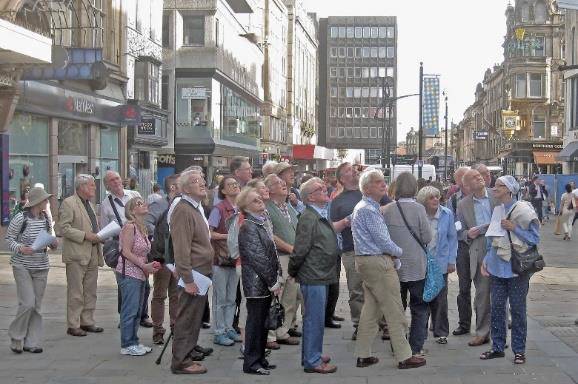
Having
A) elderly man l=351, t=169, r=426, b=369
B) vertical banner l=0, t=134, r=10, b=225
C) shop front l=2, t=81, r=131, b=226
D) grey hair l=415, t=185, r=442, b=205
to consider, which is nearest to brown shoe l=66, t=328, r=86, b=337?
elderly man l=351, t=169, r=426, b=369

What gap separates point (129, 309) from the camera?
8.44 meters

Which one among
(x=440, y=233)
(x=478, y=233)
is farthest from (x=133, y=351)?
(x=478, y=233)

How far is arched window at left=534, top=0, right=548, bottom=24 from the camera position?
245 ft

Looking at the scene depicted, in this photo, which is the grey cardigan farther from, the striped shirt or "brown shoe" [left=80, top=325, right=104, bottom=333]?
"brown shoe" [left=80, top=325, right=104, bottom=333]

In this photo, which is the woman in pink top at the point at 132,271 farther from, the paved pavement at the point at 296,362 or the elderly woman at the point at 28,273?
the elderly woman at the point at 28,273

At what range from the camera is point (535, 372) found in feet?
25.2

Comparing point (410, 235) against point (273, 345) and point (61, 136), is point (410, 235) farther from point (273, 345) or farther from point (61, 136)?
point (61, 136)

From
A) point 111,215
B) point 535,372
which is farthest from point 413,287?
point 111,215

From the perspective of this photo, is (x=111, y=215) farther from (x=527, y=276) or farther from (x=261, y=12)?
(x=261, y=12)

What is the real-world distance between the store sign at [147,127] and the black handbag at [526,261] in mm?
26789

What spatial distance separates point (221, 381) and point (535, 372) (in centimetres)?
282

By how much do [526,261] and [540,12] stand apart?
72.2 m

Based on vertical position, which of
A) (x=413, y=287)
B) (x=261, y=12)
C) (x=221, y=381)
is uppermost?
(x=261, y=12)

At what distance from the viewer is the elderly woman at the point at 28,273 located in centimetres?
858
